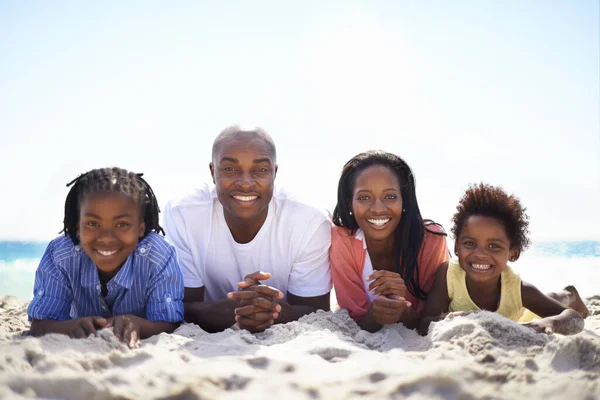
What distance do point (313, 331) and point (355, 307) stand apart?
914 millimetres

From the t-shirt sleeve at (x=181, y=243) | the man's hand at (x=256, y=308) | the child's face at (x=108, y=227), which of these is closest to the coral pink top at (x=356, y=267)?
the man's hand at (x=256, y=308)

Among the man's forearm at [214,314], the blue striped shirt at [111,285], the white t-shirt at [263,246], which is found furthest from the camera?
the white t-shirt at [263,246]

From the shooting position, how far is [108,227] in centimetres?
288

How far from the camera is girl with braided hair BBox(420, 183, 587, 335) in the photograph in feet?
11.4

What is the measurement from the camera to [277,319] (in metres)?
3.28

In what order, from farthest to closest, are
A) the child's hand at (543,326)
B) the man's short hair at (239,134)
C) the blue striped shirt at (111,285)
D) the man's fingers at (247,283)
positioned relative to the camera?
the man's short hair at (239,134), the man's fingers at (247,283), the blue striped shirt at (111,285), the child's hand at (543,326)

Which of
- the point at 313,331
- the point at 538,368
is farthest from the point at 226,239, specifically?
the point at 538,368

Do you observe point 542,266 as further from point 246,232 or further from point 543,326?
point 246,232

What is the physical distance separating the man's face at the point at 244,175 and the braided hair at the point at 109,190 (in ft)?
1.79

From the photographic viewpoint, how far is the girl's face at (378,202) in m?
3.47

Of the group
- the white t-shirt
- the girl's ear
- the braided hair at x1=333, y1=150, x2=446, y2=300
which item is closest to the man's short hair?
the white t-shirt

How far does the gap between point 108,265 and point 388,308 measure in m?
1.73

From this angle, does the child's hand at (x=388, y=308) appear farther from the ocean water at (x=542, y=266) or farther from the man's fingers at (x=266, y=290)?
the ocean water at (x=542, y=266)

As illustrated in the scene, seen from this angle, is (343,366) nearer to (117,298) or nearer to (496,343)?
(496,343)
